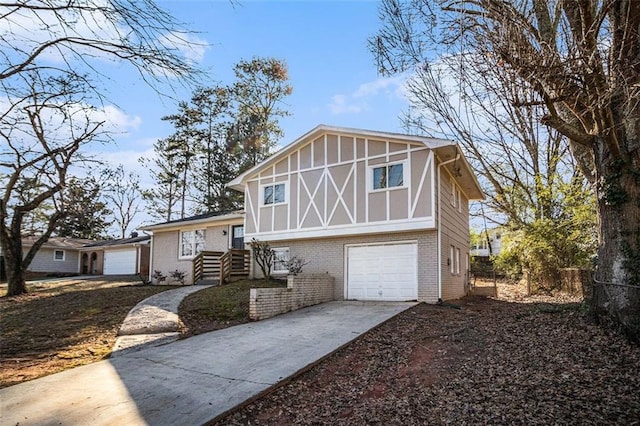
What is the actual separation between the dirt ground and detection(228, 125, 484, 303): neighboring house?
15.6 ft

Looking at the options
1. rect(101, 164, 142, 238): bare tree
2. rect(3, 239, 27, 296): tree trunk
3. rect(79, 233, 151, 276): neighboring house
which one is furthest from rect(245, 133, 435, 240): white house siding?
rect(101, 164, 142, 238): bare tree

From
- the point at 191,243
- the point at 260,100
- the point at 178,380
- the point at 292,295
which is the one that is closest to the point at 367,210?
the point at 292,295

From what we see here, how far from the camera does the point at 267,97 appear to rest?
29188mm

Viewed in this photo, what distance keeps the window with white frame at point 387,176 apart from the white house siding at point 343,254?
1571 mm

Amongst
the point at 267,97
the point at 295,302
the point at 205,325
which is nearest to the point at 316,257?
the point at 295,302

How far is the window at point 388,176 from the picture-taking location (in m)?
12.7

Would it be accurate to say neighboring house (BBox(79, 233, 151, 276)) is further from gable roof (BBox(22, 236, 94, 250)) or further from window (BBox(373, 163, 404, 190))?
window (BBox(373, 163, 404, 190))

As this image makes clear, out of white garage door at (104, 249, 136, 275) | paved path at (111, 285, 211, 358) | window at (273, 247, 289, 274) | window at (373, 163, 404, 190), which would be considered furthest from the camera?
white garage door at (104, 249, 136, 275)

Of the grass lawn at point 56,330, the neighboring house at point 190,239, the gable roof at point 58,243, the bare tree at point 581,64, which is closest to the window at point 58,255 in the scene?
the gable roof at point 58,243

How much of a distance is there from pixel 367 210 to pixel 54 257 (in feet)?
89.2

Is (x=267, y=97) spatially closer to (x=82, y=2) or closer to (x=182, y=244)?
(x=182, y=244)

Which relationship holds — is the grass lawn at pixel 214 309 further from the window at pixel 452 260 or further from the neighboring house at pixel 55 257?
the neighboring house at pixel 55 257

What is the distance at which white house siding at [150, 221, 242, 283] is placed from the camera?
59.0 feet

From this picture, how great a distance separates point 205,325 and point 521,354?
679 centimetres
